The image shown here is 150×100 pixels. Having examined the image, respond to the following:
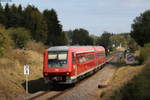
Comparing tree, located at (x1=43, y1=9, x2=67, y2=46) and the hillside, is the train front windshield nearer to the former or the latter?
the hillside

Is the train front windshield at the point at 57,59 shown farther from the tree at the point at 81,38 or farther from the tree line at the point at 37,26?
the tree at the point at 81,38

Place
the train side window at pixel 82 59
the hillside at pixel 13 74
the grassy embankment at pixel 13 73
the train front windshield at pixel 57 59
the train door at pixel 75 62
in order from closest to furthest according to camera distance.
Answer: the hillside at pixel 13 74
the grassy embankment at pixel 13 73
the train front windshield at pixel 57 59
the train door at pixel 75 62
the train side window at pixel 82 59

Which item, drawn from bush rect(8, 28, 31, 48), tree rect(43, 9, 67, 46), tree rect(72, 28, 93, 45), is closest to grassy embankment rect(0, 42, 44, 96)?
bush rect(8, 28, 31, 48)

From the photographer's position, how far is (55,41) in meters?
78.9

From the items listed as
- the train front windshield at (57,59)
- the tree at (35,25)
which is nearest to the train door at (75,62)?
the train front windshield at (57,59)

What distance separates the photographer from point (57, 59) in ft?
70.9

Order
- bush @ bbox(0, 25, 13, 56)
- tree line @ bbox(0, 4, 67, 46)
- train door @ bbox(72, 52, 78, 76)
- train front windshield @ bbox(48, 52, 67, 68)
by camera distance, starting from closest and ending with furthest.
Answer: train front windshield @ bbox(48, 52, 67, 68)
train door @ bbox(72, 52, 78, 76)
bush @ bbox(0, 25, 13, 56)
tree line @ bbox(0, 4, 67, 46)

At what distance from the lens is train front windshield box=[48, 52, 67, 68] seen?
70.2ft

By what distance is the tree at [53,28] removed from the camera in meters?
79.4

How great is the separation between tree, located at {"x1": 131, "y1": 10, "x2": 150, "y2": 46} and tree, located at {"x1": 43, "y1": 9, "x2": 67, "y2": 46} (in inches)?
933

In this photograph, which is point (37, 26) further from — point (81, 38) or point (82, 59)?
point (81, 38)

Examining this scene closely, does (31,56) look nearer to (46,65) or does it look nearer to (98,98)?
(46,65)

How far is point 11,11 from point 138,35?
29423 millimetres

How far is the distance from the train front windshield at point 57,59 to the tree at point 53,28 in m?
57.2
